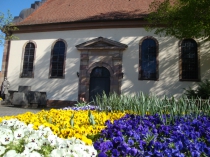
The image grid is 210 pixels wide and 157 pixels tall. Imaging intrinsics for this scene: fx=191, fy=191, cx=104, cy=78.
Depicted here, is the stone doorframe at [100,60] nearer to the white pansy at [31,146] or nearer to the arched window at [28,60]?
the arched window at [28,60]

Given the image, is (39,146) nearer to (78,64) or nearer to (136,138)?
(136,138)

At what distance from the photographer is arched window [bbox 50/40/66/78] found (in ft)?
49.6

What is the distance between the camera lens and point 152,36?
1384 centimetres

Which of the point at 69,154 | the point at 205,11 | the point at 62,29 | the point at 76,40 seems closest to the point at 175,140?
the point at 69,154

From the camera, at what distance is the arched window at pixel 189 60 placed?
13038mm

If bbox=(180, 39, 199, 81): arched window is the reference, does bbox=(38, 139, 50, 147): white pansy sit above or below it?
below

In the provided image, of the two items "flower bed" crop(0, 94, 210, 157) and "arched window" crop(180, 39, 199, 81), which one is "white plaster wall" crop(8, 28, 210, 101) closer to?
"arched window" crop(180, 39, 199, 81)

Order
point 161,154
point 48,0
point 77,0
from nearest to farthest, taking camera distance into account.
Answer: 1. point 161,154
2. point 77,0
3. point 48,0

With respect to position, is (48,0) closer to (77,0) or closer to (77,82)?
(77,0)

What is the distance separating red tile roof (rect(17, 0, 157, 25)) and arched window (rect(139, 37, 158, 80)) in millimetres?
2030

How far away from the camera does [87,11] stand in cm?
1628

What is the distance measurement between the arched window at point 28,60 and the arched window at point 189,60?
459 inches

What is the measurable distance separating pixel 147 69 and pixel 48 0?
13.4 meters

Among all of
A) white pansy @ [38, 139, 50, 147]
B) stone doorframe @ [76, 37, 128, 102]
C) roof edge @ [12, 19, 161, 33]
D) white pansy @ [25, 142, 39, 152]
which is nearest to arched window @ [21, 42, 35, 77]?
roof edge @ [12, 19, 161, 33]
